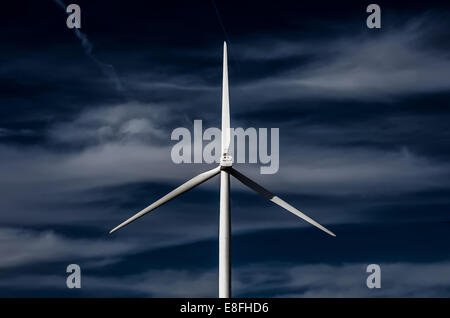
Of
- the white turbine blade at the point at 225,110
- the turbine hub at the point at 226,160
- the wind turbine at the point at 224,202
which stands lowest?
the wind turbine at the point at 224,202

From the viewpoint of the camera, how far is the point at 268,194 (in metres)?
80.6

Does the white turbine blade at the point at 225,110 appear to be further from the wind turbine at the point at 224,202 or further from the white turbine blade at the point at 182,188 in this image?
the white turbine blade at the point at 182,188

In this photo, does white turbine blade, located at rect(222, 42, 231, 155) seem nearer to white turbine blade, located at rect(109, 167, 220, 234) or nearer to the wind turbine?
the wind turbine

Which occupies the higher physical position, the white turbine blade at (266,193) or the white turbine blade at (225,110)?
the white turbine blade at (225,110)

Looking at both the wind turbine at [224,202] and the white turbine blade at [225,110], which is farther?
the white turbine blade at [225,110]

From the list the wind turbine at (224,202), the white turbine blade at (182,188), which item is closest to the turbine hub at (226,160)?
the wind turbine at (224,202)

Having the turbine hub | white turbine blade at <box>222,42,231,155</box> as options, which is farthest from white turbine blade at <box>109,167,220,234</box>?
white turbine blade at <box>222,42,231,155</box>

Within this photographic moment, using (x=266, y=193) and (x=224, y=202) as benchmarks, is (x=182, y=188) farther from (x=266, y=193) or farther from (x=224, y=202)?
(x=266, y=193)

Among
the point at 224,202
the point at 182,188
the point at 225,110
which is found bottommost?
the point at 224,202

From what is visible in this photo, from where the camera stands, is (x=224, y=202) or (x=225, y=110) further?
(x=225, y=110)

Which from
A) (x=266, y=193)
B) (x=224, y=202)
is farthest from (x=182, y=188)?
(x=266, y=193)
